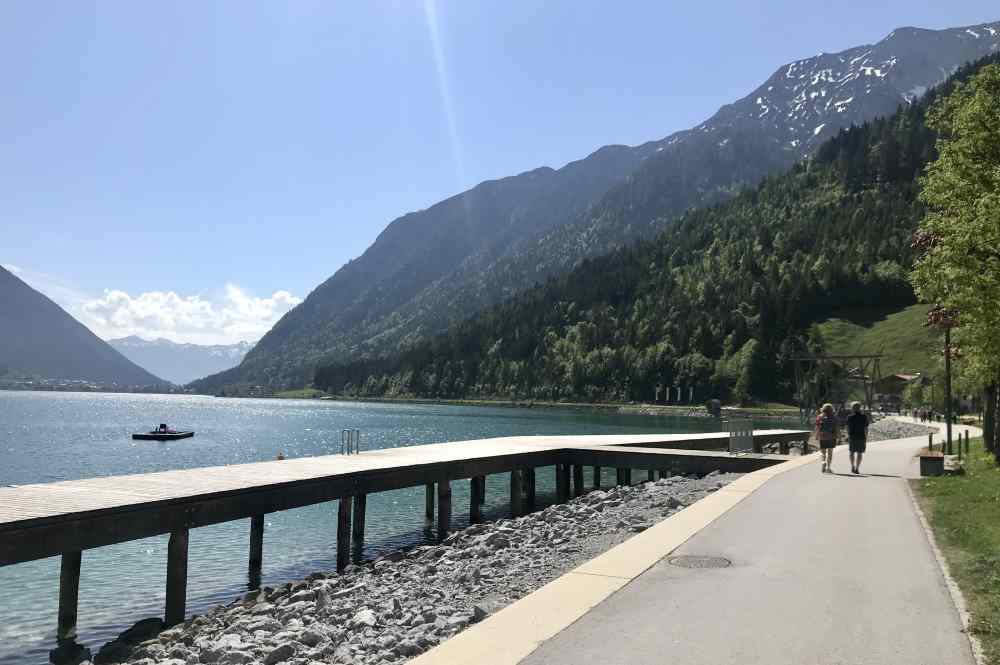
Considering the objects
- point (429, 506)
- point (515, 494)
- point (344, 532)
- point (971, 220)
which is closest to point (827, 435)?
point (971, 220)

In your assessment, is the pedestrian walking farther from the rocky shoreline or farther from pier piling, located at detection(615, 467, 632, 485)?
the rocky shoreline

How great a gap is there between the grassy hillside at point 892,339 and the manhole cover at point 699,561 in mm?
170440

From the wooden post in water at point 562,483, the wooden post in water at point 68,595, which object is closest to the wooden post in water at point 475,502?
the wooden post in water at point 562,483

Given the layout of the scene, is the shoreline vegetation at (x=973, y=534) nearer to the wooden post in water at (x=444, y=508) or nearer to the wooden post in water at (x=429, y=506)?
the wooden post in water at (x=444, y=508)

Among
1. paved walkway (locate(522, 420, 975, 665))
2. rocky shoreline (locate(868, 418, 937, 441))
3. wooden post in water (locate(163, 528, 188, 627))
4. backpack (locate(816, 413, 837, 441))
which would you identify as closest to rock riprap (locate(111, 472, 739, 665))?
wooden post in water (locate(163, 528, 188, 627))

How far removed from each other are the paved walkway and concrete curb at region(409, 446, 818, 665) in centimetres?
19

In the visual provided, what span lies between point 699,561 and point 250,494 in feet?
44.7

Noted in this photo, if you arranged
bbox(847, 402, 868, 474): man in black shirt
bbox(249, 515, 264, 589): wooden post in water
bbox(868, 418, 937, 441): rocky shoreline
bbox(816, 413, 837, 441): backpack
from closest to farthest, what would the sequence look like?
bbox(249, 515, 264, 589): wooden post in water, bbox(847, 402, 868, 474): man in black shirt, bbox(816, 413, 837, 441): backpack, bbox(868, 418, 937, 441): rocky shoreline

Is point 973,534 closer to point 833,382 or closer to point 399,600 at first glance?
point 399,600

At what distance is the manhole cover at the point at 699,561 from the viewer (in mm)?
12367

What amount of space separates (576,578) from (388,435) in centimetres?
9253

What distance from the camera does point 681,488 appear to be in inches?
1107

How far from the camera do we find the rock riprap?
1157 centimetres

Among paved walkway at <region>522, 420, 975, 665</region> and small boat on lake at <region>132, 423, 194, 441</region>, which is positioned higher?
paved walkway at <region>522, 420, 975, 665</region>
